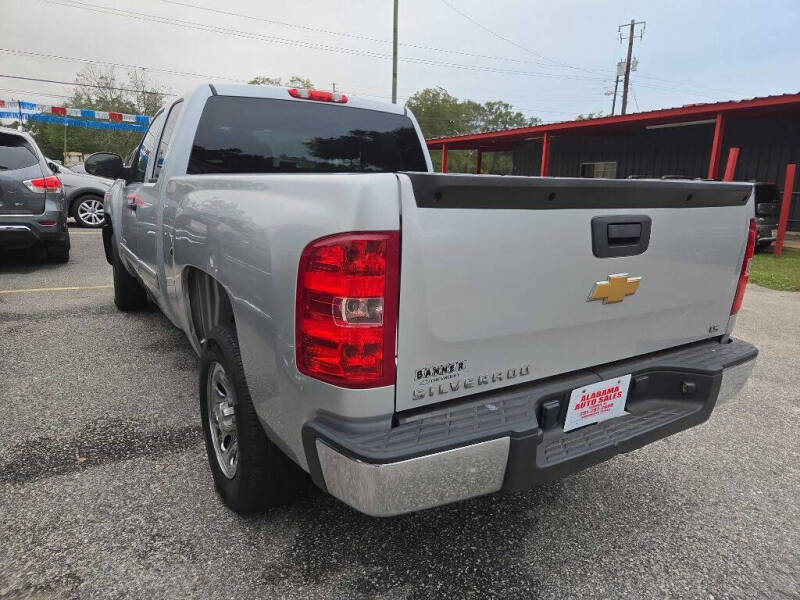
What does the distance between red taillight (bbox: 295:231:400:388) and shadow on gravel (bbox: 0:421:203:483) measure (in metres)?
1.71

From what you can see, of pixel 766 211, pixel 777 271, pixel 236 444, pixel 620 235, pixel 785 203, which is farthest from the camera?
pixel 766 211

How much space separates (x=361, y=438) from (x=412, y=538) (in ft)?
2.82

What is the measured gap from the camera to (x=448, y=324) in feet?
5.63

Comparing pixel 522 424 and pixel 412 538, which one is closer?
pixel 522 424

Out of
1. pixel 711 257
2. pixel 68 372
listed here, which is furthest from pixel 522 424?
pixel 68 372

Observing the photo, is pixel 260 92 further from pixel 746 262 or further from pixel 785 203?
pixel 785 203

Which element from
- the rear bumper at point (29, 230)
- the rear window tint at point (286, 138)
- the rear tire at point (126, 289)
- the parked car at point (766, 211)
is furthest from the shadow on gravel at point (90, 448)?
the parked car at point (766, 211)

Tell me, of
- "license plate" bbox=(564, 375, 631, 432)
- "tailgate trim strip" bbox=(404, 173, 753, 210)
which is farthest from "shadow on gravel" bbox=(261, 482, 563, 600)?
"tailgate trim strip" bbox=(404, 173, 753, 210)

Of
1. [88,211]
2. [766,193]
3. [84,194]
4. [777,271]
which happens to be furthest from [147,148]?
[766,193]

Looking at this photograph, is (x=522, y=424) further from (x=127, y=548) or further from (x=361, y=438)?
(x=127, y=548)

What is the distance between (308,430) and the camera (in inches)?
67.4

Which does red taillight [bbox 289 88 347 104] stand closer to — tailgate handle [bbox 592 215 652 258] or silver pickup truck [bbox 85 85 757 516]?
silver pickup truck [bbox 85 85 757 516]

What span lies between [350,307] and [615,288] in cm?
105

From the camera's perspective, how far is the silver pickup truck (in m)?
1.61
